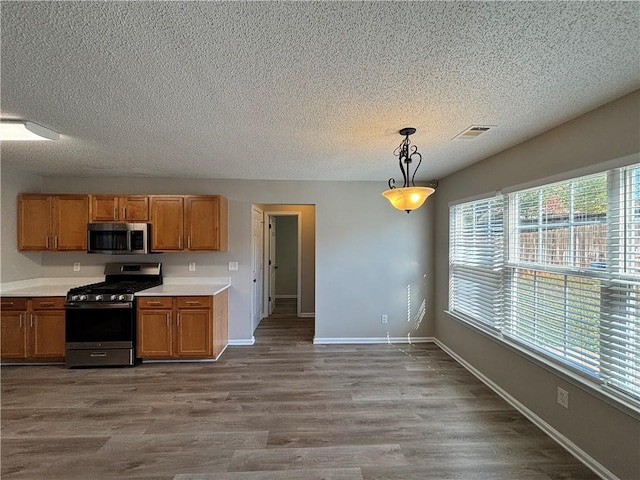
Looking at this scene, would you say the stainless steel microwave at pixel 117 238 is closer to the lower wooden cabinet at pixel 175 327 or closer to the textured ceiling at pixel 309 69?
the lower wooden cabinet at pixel 175 327

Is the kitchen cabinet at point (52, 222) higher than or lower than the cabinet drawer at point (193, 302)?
higher

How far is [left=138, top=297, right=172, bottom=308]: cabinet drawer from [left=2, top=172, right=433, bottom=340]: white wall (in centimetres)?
82

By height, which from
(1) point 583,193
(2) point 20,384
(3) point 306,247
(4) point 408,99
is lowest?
(2) point 20,384

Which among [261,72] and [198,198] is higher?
[261,72]

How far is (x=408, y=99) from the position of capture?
1926 mm

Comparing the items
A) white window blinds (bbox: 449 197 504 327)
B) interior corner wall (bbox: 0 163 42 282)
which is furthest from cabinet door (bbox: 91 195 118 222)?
white window blinds (bbox: 449 197 504 327)


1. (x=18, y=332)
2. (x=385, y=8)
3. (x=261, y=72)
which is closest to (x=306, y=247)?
(x=18, y=332)

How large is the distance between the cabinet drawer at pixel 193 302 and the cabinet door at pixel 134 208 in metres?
1.26

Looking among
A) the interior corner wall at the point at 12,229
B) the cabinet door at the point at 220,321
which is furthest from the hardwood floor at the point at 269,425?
the interior corner wall at the point at 12,229

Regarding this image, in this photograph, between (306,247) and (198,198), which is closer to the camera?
(198,198)

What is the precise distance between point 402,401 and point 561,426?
4.01 feet

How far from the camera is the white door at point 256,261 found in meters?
4.68

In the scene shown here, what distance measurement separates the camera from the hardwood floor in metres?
2.03

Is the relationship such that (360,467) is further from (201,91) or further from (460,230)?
(460,230)
